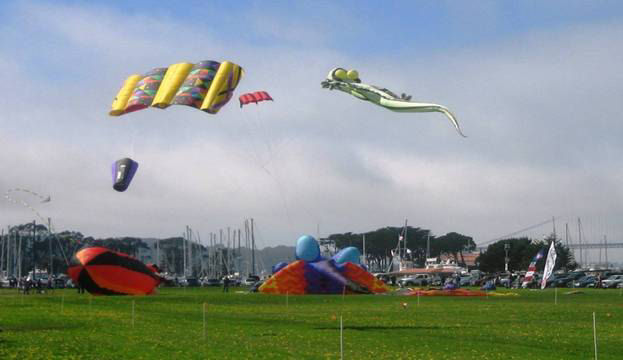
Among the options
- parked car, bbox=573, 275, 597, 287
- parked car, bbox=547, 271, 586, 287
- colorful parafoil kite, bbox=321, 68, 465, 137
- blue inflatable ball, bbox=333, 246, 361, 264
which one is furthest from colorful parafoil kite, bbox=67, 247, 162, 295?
parked car, bbox=573, 275, 597, 287

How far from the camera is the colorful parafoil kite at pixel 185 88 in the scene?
44.6 metres

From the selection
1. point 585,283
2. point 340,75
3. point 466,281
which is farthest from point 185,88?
point 466,281

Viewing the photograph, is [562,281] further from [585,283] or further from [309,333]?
[309,333]

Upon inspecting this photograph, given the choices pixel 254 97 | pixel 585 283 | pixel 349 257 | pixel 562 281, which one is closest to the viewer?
pixel 254 97

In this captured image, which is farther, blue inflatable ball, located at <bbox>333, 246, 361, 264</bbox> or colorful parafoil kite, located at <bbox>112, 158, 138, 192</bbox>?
blue inflatable ball, located at <bbox>333, 246, 361, 264</bbox>

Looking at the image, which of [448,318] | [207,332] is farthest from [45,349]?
[448,318]

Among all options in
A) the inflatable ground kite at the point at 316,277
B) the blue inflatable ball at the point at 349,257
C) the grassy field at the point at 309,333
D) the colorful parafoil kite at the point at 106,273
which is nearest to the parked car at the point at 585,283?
the blue inflatable ball at the point at 349,257

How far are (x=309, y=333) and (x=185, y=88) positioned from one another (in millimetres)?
20159

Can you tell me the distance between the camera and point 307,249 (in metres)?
67.1

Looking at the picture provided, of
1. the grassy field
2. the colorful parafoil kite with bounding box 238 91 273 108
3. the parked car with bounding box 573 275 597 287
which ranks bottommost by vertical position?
the grassy field

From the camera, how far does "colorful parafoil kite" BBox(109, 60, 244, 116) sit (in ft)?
146

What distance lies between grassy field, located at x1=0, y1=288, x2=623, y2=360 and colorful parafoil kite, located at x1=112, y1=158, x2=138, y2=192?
7675mm

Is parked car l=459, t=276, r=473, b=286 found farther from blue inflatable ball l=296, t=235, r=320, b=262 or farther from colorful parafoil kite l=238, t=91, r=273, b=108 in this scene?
colorful parafoil kite l=238, t=91, r=273, b=108

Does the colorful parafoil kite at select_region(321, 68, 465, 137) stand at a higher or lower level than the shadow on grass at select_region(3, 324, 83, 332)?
higher
